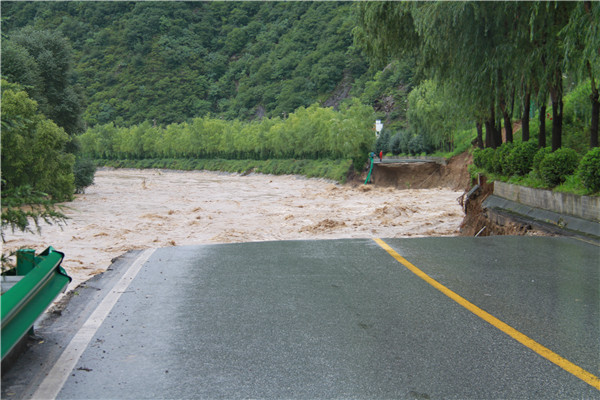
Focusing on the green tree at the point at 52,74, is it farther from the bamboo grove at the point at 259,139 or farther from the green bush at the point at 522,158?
the green bush at the point at 522,158

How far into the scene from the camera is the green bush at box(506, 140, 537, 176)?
593 inches

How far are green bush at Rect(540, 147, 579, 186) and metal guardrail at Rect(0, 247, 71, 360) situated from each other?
1055 centimetres

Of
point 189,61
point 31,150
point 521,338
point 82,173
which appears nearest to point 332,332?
point 521,338

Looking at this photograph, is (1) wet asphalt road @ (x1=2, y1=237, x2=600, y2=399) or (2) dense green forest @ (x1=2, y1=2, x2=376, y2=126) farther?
(2) dense green forest @ (x1=2, y1=2, x2=376, y2=126)

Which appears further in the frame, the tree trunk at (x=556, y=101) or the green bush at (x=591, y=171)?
the tree trunk at (x=556, y=101)

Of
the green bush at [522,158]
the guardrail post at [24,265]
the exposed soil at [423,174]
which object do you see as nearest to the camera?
the guardrail post at [24,265]

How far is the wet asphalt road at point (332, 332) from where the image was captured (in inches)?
153

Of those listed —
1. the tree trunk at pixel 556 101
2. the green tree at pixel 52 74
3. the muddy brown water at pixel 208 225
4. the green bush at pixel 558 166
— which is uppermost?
the green tree at pixel 52 74

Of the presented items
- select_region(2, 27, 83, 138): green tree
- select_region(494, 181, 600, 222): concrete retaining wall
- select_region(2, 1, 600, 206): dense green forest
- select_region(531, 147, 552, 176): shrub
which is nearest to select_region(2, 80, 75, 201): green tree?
select_region(2, 1, 600, 206): dense green forest

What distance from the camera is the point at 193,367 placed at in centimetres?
426

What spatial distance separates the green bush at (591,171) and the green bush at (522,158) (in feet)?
12.8

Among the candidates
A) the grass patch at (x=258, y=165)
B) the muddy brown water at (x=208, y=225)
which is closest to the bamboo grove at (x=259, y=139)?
the grass patch at (x=258, y=165)

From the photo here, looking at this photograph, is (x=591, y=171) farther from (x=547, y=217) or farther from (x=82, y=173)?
(x=82, y=173)

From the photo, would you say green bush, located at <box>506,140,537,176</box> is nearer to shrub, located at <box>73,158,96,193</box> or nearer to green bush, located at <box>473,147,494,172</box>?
green bush, located at <box>473,147,494,172</box>
